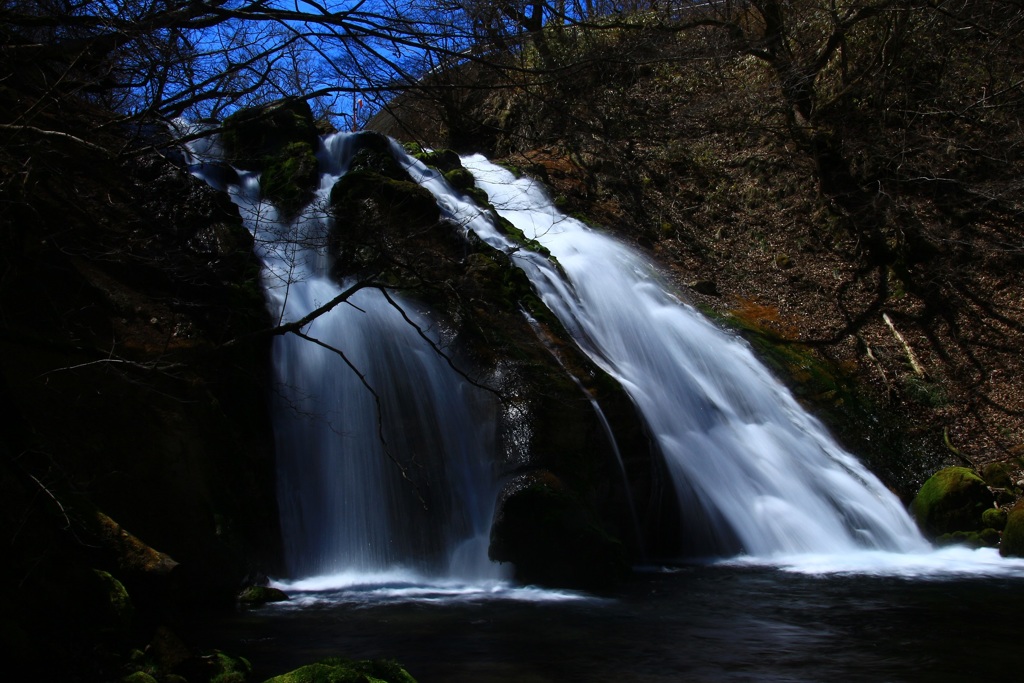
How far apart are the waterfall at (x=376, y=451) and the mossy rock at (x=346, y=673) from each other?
13.3 feet

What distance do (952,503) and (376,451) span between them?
7645 mm

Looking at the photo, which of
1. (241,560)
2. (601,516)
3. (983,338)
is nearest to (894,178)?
(983,338)

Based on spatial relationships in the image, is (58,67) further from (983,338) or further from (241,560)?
(983,338)

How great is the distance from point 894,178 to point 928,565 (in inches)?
383

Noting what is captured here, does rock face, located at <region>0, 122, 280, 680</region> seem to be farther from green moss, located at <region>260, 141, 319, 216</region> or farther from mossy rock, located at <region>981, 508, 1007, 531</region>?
mossy rock, located at <region>981, 508, 1007, 531</region>

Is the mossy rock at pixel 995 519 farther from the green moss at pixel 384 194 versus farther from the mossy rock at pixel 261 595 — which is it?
the mossy rock at pixel 261 595

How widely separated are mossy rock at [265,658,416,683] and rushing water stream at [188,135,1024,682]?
1043 millimetres

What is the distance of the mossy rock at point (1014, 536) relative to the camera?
10727mm

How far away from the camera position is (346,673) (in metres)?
4.71

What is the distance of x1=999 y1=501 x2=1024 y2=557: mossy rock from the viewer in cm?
1073

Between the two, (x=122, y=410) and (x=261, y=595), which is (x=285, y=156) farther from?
(x=261, y=595)

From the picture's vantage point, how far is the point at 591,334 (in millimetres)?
13406

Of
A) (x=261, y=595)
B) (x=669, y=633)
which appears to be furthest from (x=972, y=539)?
(x=261, y=595)

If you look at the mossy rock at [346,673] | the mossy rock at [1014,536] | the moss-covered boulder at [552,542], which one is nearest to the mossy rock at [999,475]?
the mossy rock at [1014,536]
